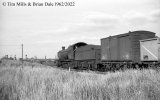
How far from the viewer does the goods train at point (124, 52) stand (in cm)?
1545

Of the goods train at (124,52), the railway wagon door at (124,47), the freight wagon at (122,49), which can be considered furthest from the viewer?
the railway wagon door at (124,47)

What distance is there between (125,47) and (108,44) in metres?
3.58

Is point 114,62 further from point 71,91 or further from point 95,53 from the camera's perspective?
point 71,91

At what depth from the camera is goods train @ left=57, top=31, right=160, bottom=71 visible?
50.7 ft

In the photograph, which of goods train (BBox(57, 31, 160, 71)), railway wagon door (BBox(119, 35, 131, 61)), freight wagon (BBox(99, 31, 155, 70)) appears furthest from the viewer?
railway wagon door (BBox(119, 35, 131, 61))

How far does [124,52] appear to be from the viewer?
60.3 feet

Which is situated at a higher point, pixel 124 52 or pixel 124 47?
pixel 124 47

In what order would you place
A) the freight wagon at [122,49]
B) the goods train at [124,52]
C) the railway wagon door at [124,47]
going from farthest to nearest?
the railway wagon door at [124,47], the freight wagon at [122,49], the goods train at [124,52]

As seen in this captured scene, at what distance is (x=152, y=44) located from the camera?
15367mm

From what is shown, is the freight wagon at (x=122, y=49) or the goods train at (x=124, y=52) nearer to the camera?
the goods train at (x=124, y=52)

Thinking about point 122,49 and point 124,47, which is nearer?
point 124,47

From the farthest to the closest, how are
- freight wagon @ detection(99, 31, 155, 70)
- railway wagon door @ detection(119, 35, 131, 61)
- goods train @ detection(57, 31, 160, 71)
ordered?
1. railway wagon door @ detection(119, 35, 131, 61)
2. freight wagon @ detection(99, 31, 155, 70)
3. goods train @ detection(57, 31, 160, 71)

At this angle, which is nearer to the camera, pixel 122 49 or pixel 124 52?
pixel 124 52

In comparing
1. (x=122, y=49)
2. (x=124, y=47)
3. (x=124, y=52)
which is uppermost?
(x=124, y=47)
